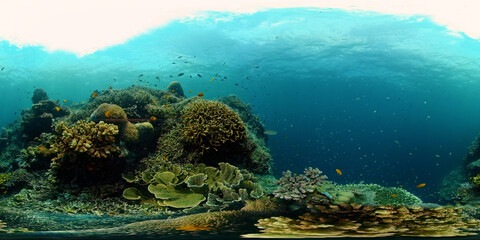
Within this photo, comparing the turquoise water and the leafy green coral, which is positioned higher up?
the turquoise water

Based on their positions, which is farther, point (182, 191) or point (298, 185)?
point (182, 191)

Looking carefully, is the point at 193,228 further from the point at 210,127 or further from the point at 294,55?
the point at 294,55

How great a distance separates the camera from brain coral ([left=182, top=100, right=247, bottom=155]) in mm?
7277

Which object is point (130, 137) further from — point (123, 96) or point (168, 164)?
point (123, 96)

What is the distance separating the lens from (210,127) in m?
7.32

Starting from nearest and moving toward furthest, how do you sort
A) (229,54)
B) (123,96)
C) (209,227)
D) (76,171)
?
(209,227) < (76,171) < (123,96) < (229,54)

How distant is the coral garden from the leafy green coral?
0.03m

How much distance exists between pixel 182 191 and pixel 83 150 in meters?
2.66

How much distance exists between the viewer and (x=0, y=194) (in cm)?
773

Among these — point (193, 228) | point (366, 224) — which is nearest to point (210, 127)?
point (193, 228)

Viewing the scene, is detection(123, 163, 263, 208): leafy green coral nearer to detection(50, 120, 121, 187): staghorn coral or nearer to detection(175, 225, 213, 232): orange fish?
detection(50, 120, 121, 187): staghorn coral

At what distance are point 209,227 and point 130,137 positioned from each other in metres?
5.36

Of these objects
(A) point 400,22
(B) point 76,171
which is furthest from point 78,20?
(A) point 400,22

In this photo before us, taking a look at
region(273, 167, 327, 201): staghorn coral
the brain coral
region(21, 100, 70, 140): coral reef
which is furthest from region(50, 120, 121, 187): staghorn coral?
region(21, 100, 70, 140): coral reef
